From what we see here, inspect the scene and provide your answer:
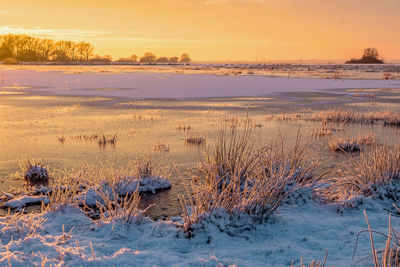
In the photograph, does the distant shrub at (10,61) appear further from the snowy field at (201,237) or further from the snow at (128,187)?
the snowy field at (201,237)

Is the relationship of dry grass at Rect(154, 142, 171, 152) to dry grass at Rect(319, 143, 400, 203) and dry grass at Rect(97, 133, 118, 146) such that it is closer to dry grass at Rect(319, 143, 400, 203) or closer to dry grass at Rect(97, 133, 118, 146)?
dry grass at Rect(97, 133, 118, 146)

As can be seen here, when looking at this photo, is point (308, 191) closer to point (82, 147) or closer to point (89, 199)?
point (89, 199)

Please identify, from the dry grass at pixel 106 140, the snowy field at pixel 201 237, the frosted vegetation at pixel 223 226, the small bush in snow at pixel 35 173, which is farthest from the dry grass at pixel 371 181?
the dry grass at pixel 106 140

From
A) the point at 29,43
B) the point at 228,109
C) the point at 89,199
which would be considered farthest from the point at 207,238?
the point at 29,43

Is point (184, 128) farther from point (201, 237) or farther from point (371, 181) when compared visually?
point (201, 237)

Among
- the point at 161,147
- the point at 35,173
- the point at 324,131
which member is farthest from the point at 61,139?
the point at 324,131

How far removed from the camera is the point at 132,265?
158 inches

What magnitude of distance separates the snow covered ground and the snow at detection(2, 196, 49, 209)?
84 cm

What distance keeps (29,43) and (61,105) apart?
393ft

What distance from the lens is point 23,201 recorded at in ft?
20.1

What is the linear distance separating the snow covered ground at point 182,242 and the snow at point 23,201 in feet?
2.74

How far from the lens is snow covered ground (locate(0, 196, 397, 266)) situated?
4.09 metres

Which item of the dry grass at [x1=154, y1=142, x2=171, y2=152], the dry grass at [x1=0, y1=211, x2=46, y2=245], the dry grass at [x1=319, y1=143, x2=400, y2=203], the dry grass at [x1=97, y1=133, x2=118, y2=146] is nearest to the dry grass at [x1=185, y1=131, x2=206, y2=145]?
the dry grass at [x1=154, y1=142, x2=171, y2=152]

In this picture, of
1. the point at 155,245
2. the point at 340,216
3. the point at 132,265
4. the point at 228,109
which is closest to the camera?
the point at 132,265
